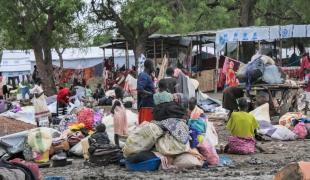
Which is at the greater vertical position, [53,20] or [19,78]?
[53,20]

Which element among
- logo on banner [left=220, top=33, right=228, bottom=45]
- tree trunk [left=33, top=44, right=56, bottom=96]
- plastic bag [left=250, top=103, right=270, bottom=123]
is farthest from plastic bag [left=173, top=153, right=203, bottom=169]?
tree trunk [left=33, top=44, right=56, bottom=96]

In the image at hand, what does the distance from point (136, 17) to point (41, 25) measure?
4.44 m

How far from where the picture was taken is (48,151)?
11.1m

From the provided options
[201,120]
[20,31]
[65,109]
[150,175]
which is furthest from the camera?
[20,31]

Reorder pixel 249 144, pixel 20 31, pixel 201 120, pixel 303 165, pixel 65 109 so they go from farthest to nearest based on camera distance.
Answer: pixel 20 31 < pixel 65 109 < pixel 249 144 < pixel 201 120 < pixel 303 165

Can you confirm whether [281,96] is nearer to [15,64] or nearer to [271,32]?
[271,32]

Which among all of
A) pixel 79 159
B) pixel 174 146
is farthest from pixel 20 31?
pixel 174 146

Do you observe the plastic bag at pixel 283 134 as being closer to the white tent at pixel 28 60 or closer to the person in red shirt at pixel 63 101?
the person in red shirt at pixel 63 101

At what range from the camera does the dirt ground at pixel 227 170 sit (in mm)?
8719

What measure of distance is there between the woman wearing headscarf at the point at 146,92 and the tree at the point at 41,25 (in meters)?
13.6

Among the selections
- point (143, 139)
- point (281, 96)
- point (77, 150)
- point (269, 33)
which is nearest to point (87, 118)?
point (77, 150)

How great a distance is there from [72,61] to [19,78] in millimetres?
3888

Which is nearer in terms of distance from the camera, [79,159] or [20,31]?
[79,159]

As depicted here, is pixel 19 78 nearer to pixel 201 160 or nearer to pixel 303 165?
pixel 201 160
